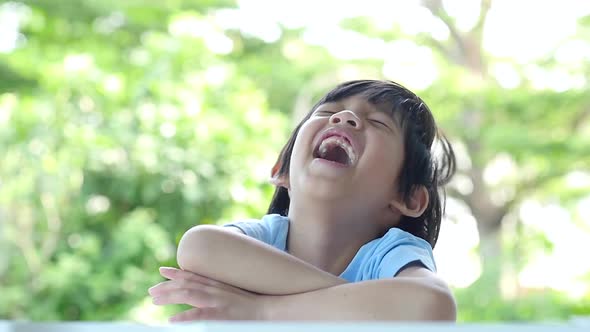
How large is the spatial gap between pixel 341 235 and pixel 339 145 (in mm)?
79

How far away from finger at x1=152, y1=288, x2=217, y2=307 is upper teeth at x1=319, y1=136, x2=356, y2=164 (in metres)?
0.19

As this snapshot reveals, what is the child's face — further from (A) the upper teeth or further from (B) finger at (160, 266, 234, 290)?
(B) finger at (160, 266, 234, 290)

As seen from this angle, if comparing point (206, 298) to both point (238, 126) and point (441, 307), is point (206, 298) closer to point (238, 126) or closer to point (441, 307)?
point (441, 307)

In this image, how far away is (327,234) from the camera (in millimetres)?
705

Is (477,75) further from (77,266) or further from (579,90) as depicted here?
(77,266)

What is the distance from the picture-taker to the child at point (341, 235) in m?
0.54

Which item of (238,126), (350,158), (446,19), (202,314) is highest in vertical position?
(446,19)

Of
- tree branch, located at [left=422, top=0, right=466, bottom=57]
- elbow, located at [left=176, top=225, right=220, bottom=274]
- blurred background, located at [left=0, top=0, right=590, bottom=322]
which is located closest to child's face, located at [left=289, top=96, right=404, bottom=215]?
elbow, located at [left=176, top=225, right=220, bottom=274]

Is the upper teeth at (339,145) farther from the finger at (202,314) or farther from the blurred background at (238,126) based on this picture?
the blurred background at (238,126)

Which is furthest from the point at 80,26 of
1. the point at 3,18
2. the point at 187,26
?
the point at 187,26

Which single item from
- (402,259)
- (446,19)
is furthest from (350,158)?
(446,19)

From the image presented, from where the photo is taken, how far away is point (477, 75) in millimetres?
4949

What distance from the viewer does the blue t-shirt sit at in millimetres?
638

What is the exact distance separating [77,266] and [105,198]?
0.37 m
